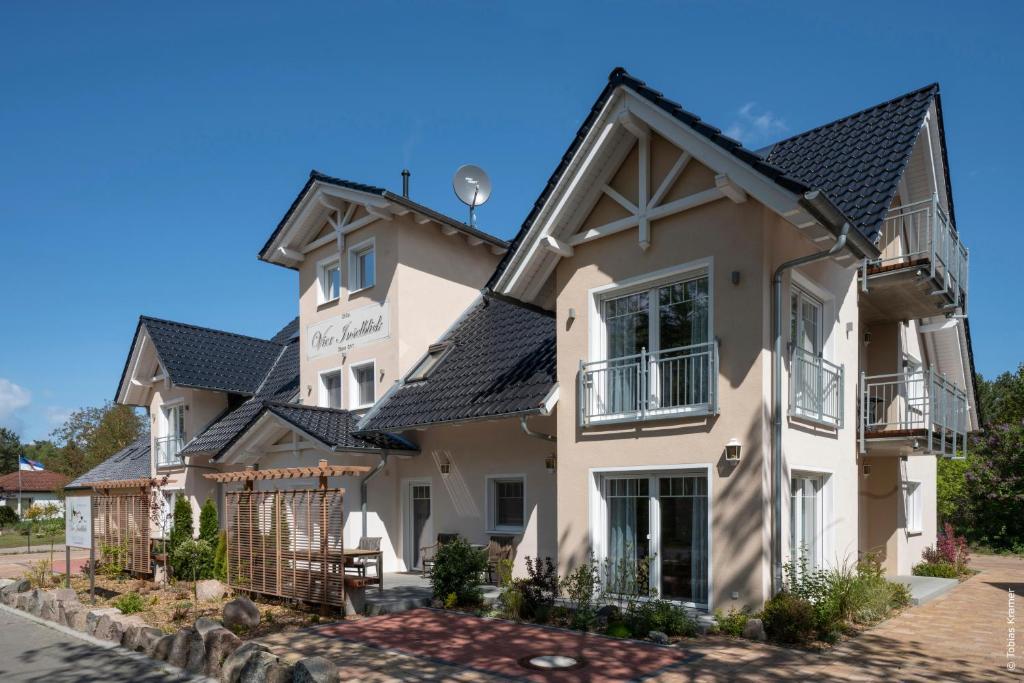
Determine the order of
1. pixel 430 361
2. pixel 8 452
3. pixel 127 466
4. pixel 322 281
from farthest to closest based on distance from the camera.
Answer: pixel 8 452 → pixel 127 466 → pixel 322 281 → pixel 430 361

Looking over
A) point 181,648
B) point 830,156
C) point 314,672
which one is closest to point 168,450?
point 181,648

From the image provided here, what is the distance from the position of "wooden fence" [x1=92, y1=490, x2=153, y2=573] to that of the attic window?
604cm

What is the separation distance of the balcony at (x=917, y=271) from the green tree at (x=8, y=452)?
8407cm

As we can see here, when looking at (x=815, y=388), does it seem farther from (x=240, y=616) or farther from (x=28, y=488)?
(x=28, y=488)

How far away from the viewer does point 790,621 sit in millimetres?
9570

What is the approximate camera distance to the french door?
11047mm

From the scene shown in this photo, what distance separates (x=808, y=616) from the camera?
960 centimetres

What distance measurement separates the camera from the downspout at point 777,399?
10.3 meters

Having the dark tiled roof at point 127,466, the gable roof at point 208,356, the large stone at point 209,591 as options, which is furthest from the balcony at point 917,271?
the dark tiled roof at point 127,466

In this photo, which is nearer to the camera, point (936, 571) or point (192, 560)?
point (192, 560)

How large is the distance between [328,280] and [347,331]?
1997 mm

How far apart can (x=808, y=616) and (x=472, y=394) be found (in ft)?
25.0

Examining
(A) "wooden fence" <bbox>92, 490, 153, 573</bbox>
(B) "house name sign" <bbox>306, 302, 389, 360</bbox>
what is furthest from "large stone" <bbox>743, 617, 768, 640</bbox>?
(A) "wooden fence" <bbox>92, 490, 153, 573</bbox>

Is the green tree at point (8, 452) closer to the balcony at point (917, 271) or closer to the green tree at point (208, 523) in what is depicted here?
the green tree at point (208, 523)
